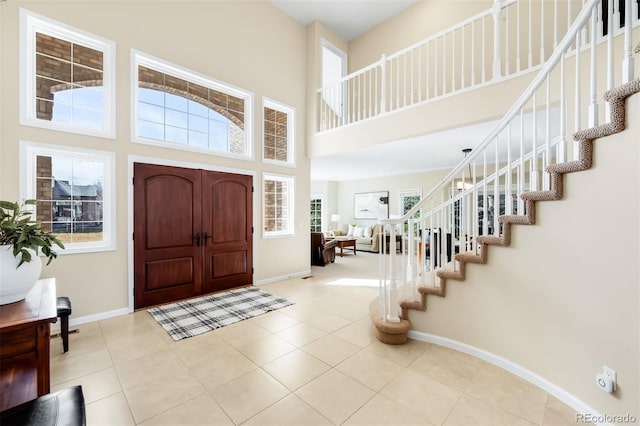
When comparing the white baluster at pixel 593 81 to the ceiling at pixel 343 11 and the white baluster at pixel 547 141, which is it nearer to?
the white baluster at pixel 547 141

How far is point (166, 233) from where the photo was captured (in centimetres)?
392

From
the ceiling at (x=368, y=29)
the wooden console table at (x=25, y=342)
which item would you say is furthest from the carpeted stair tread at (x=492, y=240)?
the wooden console table at (x=25, y=342)

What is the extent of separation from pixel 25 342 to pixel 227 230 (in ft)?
10.7

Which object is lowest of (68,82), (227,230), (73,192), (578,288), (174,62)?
(578,288)

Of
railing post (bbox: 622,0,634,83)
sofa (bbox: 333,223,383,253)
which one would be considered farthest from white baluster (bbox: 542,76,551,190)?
sofa (bbox: 333,223,383,253)

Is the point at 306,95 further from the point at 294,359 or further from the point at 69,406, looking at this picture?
the point at 69,406

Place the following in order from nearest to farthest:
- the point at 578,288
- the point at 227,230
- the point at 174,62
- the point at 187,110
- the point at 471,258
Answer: the point at 578,288, the point at 471,258, the point at 174,62, the point at 187,110, the point at 227,230

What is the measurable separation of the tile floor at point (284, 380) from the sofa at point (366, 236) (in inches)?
233

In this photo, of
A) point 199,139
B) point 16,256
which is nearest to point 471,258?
point 16,256

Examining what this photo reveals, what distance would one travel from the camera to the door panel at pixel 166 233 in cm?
369

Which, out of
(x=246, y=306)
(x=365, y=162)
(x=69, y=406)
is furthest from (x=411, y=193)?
(x=69, y=406)

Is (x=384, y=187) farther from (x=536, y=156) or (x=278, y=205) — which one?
(x=536, y=156)

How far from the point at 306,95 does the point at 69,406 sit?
575 cm

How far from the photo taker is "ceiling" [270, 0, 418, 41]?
17.5 feet
